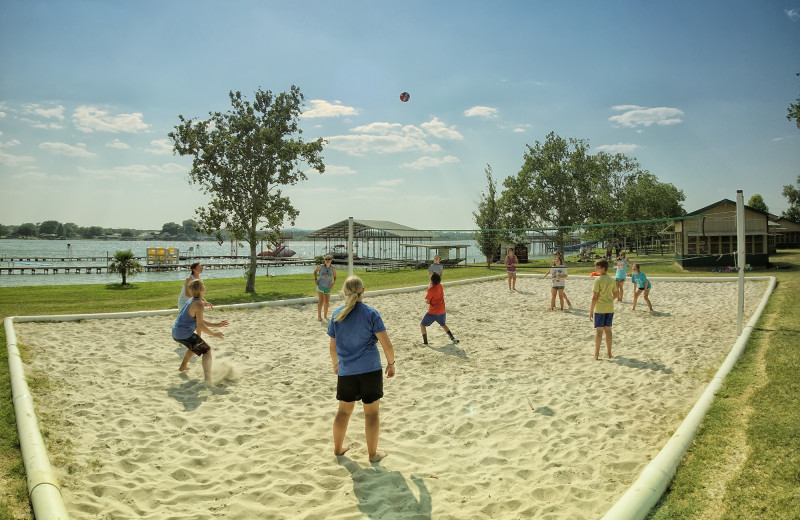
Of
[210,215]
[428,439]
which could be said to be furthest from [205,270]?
[428,439]

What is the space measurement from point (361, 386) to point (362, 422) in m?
1.31

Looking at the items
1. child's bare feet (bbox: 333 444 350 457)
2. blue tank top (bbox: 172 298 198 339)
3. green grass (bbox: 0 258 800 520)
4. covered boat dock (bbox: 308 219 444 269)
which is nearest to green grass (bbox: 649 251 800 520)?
green grass (bbox: 0 258 800 520)

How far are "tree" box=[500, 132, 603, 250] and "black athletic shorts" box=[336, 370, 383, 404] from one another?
33.5 meters

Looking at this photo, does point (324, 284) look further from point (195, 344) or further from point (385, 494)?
point (385, 494)

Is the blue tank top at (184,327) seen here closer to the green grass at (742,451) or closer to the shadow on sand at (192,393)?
the shadow on sand at (192,393)

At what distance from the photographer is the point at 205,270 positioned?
49.8 meters

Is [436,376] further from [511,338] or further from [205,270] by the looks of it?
[205,270]

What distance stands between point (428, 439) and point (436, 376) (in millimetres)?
2040

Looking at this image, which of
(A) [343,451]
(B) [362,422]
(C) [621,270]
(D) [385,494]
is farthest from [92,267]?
(D) [385,494]

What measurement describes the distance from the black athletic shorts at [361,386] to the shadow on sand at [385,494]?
595 mm

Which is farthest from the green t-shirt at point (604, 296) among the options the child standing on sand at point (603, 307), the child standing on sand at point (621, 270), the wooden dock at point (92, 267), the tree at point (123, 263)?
the wooden dock at point (92, 267)

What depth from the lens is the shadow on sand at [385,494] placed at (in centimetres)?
336

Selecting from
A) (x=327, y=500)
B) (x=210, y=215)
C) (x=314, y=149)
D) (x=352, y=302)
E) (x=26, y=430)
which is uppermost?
(x=314, y=149)

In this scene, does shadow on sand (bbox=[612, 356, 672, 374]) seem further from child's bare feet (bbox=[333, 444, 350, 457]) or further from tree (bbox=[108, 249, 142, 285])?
tree (bbox=[108, 249, 142, 285])
